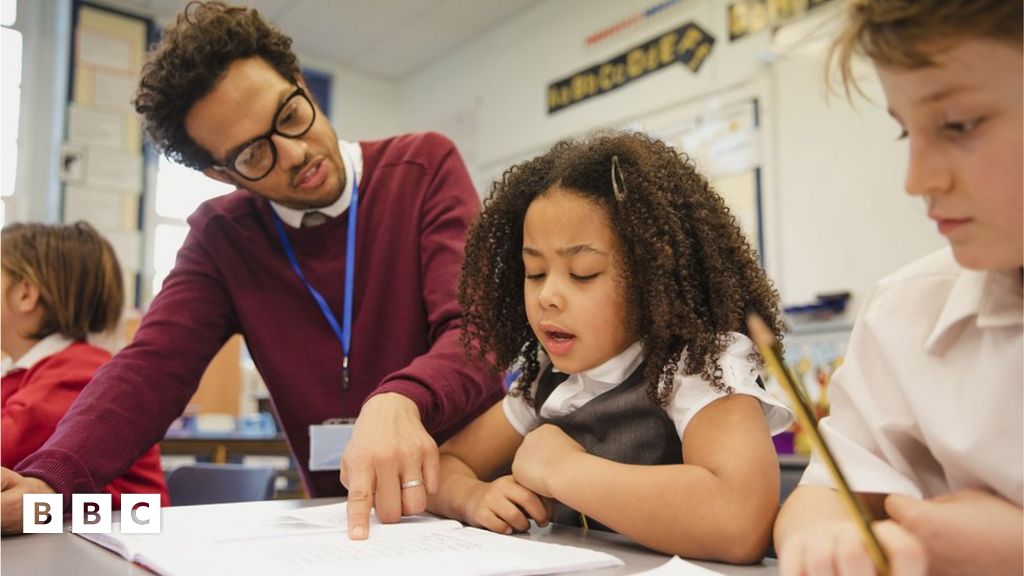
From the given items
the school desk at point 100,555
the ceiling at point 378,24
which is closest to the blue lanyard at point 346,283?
the school desk at point 100,555

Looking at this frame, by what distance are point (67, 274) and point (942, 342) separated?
1712 millimetres

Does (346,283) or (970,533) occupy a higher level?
(346,283)

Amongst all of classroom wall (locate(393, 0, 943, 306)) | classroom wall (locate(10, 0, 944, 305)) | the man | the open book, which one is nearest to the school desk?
the open book

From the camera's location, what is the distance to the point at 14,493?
0.97 m

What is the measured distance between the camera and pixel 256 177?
4.32ft

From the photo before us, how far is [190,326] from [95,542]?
0.54 m

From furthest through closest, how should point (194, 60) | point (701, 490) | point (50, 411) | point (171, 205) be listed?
point (171, 205)
point (50, 411)
point (194, 60)
point (701, 490)

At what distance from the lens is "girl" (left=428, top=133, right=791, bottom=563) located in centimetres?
78

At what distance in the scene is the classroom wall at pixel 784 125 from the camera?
10.4ft

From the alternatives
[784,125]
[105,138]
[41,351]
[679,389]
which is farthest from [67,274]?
[105,138]

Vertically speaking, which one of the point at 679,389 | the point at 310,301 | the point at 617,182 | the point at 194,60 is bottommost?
the point at 679,389

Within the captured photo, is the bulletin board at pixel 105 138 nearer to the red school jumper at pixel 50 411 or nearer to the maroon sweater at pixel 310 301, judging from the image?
the red school jumper at pixel 50 411

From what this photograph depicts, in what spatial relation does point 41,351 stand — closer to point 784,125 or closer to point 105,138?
point 784,125

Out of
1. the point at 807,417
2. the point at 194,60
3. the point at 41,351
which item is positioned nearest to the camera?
the point at 807,417
